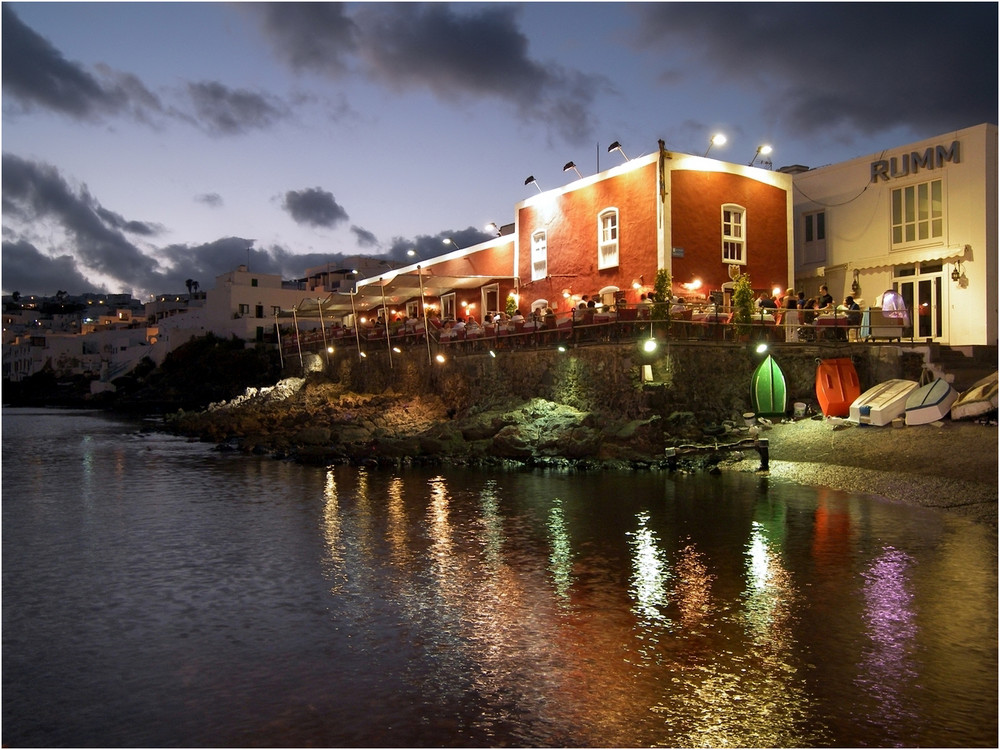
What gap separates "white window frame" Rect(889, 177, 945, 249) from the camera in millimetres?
25547

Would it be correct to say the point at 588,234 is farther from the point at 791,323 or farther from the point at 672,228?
the point at 791,323

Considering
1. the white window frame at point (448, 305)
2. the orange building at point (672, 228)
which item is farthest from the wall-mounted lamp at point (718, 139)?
the white window frame at point (448, 305)

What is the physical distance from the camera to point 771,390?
23453 millimetres

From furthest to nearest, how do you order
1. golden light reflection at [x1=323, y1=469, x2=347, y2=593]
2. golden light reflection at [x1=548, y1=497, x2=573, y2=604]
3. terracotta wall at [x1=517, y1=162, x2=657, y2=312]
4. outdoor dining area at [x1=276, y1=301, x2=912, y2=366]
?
terracotta wall at [x1=517, y1=162, x2=657, y2=312], outdoor dining area at [x1=276, y1=301, x2=912, y2=366], golden light reflection at [x1=323, y1=469, x2=347, y2=593], golden light reflection at [x1=548, y1=497, x2=573, y2=604]

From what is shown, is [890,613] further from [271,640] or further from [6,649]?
[6,649]

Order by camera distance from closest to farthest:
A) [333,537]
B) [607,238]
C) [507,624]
A: [507,624] → [333,537] → [607,238]

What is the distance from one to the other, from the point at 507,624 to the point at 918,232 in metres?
22.6

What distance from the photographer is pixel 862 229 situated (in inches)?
1100

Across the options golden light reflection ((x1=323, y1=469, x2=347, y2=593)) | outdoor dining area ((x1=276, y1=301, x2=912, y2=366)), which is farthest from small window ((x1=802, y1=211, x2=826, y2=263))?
golden light reflection ((x1=323, y1=469, x2=347, y2=593))

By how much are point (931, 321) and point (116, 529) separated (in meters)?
23.5

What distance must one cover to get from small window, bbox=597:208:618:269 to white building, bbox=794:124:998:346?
7274 millimetres

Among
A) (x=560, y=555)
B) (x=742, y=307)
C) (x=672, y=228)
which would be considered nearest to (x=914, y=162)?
(x=672, y=228)

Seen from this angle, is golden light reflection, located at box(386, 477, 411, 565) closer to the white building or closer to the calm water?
the calm water

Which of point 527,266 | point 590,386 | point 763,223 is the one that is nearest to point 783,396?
point 590,386
